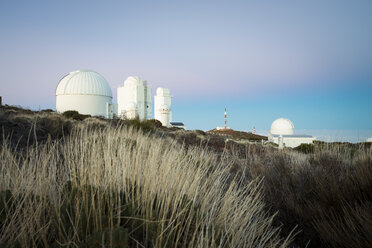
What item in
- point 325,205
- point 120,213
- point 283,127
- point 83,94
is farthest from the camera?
point 283,127

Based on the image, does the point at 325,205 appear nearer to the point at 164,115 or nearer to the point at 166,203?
the point at 166,203

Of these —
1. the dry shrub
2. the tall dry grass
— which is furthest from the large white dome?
the tall dry grass

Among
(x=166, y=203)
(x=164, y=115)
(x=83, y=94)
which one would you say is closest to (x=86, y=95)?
(x=83, y=94)

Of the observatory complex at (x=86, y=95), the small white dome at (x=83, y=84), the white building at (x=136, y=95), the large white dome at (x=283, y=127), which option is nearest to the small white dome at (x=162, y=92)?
the white building at (x=136, y=95)

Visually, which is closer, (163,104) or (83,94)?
(83,94)

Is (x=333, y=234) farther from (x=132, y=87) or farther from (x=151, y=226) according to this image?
(x=132, y=87)

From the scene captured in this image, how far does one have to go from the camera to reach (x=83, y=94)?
23.7 m

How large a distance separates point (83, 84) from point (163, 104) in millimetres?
13804

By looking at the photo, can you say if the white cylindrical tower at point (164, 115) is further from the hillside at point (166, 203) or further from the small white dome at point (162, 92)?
the hillside at point (166, 203)

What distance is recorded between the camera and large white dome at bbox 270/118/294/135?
2956 cm

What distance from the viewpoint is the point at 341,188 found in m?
2.75

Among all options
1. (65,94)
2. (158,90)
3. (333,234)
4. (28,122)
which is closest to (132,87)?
(158,90)

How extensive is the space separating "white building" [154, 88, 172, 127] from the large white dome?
15009mm

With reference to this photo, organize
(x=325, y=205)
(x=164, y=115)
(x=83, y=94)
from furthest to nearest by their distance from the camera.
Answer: (x=164, y=115), (x=83, y=94), (x=325, y=205)
